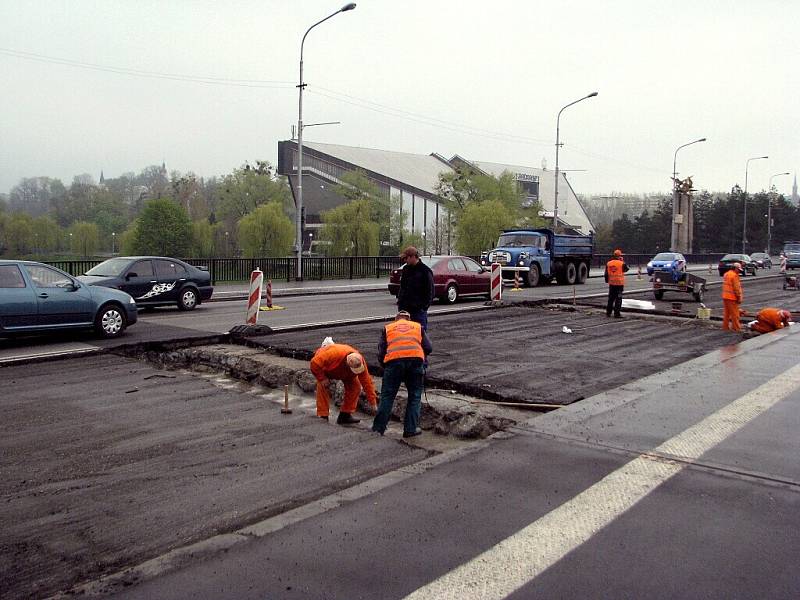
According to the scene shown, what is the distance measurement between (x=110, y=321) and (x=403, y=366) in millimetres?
8020

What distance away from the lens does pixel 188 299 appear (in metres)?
19.3

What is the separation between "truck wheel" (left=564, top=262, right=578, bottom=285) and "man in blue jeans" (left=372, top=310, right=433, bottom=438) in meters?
27.9

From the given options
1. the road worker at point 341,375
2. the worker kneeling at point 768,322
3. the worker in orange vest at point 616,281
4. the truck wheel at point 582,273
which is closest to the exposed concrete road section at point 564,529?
the road worker at point 341,375

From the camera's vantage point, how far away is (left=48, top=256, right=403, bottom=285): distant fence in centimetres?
3079

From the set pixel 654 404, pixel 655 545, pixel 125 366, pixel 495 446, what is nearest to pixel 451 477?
pixel 495 446

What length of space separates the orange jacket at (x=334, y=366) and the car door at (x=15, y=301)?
674 centimetres

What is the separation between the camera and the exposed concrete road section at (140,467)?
4637mm

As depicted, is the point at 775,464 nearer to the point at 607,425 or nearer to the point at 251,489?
the point at 607,425

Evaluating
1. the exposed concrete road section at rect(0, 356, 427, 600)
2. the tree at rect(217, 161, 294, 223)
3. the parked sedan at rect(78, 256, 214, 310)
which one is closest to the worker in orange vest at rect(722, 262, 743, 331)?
the exposed concrete road section at rect(0, 356, 427, 600)

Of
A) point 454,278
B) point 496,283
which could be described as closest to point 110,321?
point 454,278

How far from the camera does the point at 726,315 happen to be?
1641 cm

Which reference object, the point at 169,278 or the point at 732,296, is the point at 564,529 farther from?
the point at 169,278

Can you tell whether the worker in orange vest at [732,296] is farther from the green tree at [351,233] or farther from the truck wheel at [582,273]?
the green tree at [351,233]

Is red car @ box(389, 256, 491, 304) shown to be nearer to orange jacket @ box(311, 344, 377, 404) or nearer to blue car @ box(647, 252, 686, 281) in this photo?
orange jacket @ box(311, 344, 377, 404)
